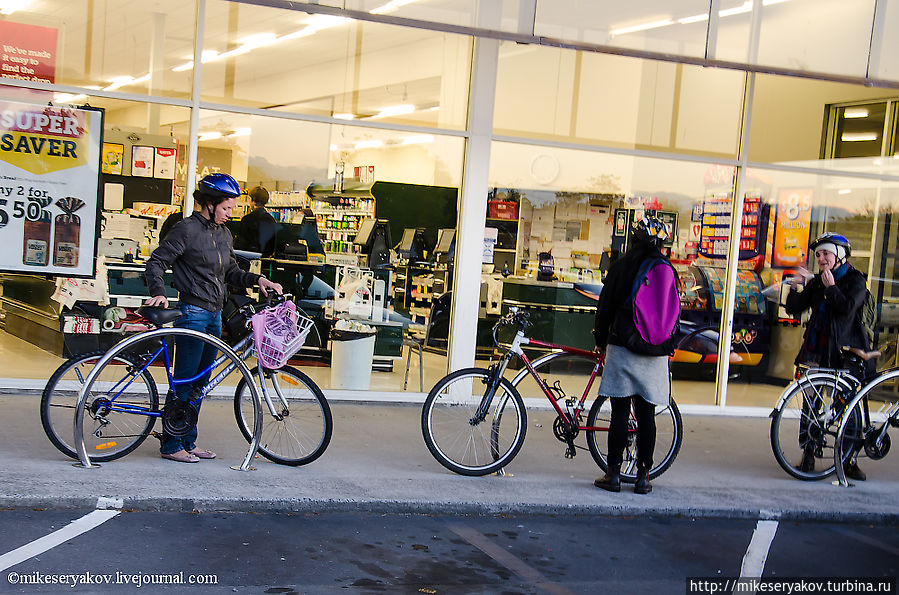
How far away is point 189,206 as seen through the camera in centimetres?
895

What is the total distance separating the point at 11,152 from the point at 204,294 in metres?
3.46

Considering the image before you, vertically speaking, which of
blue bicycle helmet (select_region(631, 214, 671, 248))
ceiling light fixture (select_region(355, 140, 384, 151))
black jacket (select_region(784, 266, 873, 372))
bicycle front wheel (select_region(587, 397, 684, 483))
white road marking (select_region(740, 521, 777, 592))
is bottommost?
white road marking (select_region(740, 521, 777, 592))

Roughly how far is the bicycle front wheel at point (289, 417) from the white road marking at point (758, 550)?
2.73 m

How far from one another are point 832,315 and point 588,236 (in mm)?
3332

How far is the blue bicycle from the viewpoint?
19.5 ft

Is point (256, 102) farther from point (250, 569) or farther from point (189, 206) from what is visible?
point (250, 569)

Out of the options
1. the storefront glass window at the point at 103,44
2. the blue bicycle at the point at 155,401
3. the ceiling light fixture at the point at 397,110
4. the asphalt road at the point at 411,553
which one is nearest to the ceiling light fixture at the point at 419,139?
the ceiling light fixture at the point at 397,110

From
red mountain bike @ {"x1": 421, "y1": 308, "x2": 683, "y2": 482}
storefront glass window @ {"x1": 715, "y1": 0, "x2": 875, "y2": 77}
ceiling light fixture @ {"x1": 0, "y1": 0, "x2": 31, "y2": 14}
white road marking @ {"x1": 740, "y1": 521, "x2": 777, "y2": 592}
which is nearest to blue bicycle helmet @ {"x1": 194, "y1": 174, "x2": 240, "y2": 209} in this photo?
red mountain bike @ {"x1": 421, "y1": 308, "x2": 683, "y2": 482}

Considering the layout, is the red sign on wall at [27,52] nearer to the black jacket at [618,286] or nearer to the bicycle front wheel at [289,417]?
the bicycle front wheel at [289,417]

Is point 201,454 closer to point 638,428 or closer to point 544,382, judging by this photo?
point 544,382

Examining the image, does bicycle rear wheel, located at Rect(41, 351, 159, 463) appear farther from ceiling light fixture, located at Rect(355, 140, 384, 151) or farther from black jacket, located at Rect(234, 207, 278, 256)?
ceiling light fixture, located at Rect(355, 140, 384, 151)

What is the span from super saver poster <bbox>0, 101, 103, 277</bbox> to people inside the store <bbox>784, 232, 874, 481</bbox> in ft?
20.4

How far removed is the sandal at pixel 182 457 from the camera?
634 centimetres

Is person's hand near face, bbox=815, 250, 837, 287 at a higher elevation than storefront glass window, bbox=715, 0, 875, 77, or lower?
lower
